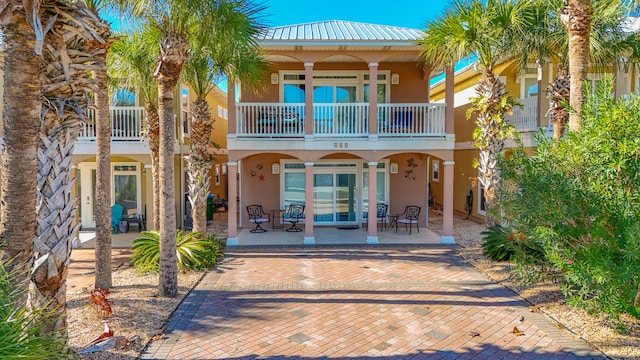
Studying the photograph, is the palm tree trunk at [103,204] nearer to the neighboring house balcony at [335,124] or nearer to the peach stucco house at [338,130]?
the peach stucco house at [338,130]

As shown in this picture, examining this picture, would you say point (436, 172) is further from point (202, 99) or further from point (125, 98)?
point (125, 98)

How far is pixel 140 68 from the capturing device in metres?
11.6

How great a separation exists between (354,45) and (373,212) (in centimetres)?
524

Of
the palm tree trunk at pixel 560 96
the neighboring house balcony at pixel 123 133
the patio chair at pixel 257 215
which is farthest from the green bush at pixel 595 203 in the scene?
the neighboring house balcony at pixel 123 133

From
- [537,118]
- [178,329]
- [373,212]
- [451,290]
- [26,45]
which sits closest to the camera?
[26,45]

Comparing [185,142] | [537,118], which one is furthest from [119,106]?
[537,118]

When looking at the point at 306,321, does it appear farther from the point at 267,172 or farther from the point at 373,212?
the point at 267,172

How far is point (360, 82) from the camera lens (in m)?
15.9

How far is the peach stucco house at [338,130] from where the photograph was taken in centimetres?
1324

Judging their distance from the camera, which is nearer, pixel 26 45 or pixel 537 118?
pixel 26 45

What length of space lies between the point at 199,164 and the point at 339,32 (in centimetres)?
→ 642

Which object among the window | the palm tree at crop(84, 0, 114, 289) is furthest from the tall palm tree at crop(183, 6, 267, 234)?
the window

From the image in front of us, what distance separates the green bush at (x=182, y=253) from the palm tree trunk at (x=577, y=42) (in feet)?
28.2

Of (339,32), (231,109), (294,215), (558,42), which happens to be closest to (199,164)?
(231,109)
